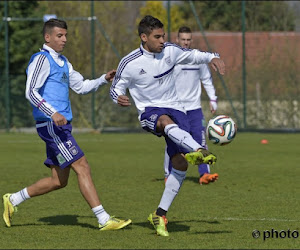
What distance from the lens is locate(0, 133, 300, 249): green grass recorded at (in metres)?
7.93

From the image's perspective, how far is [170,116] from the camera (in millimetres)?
8688

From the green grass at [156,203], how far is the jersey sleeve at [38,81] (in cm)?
127

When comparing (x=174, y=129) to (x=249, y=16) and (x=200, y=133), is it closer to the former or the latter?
(x=200, y=133)

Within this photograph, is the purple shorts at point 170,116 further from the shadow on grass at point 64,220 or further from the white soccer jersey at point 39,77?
the shadow on grass at point 64,220

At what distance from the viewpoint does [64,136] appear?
345 inches

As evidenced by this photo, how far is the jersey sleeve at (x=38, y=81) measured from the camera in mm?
8516

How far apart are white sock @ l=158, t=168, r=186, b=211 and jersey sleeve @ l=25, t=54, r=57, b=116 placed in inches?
54.1

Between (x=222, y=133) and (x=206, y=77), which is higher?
(x=206, y=77)

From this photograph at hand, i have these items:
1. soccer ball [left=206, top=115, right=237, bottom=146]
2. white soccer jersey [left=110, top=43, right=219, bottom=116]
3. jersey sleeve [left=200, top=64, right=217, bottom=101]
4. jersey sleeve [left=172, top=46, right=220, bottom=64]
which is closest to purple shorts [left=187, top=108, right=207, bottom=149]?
→ jersey sleeve [left=200, top=64, right=217, bottom=101]

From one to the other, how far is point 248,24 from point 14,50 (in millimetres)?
8159

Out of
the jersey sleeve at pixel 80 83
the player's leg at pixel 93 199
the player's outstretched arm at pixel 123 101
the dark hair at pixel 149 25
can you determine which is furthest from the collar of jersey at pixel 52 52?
the player's leg at pixel 93 199

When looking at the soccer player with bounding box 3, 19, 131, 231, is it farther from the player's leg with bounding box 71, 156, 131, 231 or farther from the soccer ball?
the soccer ball

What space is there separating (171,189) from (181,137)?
727 millimetres

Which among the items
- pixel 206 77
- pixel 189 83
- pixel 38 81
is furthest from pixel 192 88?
pixel 38 81
